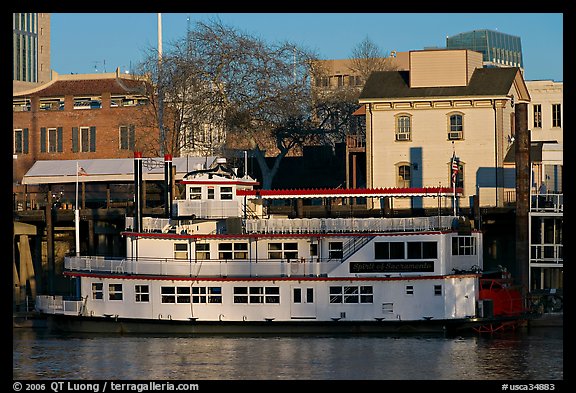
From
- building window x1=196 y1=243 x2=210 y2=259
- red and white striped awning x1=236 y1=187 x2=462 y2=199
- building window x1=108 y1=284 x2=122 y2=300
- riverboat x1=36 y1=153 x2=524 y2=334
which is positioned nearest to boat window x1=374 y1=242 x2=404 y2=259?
riverboat x1=36 y1=153 x2=524 y2=334

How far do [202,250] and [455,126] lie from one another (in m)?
20.3

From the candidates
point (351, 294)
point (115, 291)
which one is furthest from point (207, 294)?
point (351, 294)

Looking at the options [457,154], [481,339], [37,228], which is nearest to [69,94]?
[37,228]

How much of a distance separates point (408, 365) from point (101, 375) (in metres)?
10.0

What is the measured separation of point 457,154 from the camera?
66750 millimetres

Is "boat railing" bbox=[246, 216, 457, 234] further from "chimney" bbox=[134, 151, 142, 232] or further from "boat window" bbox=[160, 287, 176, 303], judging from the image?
"chimney" bbox=[134, 151, 142, 232]

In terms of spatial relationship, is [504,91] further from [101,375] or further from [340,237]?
[101,375]

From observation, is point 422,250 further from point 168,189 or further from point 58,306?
point 58,306

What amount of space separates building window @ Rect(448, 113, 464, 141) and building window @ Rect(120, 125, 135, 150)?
85.9 ft

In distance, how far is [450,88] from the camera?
221 ft

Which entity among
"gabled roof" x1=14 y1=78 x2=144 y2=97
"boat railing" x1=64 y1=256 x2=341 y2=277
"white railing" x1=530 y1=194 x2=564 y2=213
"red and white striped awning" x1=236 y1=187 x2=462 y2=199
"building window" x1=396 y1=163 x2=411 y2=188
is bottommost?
"boat railing" x1=64 y1=256 x2=341 y2=277

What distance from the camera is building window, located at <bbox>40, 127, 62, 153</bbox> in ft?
290
